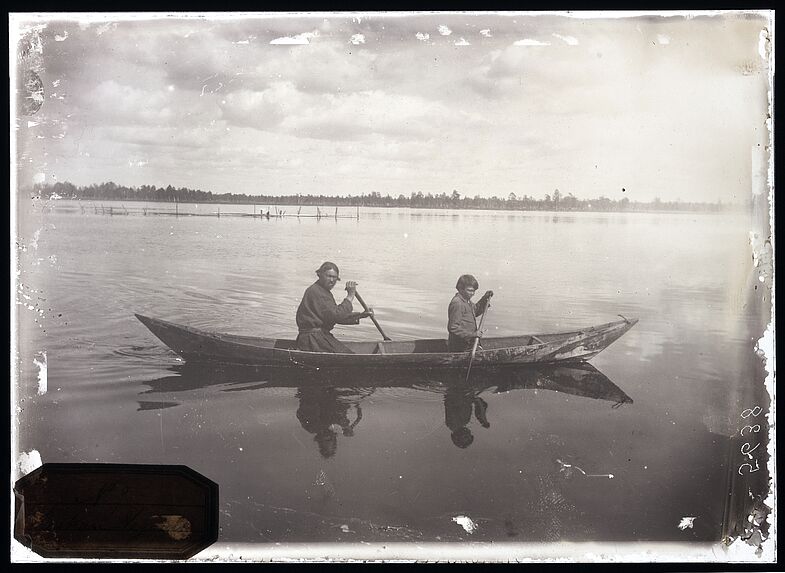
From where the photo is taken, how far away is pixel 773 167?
2.92 m

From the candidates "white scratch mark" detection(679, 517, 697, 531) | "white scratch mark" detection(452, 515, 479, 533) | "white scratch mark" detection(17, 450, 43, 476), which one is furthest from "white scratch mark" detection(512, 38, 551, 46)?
"white scratch mark" detection(17, 450, 43, 476)

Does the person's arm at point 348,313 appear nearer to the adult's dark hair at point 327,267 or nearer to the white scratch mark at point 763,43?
the adult's dark hair at point 327,267

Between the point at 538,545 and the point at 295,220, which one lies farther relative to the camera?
the point at 295,220

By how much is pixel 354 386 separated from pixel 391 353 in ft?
1.06

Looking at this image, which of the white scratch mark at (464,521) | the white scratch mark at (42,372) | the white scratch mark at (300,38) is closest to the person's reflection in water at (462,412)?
the white scratch mark at (464,521)

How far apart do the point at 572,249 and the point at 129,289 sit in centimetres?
281

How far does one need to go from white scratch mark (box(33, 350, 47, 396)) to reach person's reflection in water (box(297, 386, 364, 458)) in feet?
5.18

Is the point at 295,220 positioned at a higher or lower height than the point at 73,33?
lower

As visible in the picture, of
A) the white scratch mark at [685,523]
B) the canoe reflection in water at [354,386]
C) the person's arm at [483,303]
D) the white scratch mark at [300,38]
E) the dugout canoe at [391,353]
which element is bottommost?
the white scratch mark at [685,523]

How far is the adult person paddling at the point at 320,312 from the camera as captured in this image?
9.86 feet

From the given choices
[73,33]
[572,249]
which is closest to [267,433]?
[572,249]

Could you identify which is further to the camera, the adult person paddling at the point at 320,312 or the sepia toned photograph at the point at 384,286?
the adult person paddling at the point at 320,312

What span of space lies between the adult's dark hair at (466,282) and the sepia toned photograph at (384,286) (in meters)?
0.05

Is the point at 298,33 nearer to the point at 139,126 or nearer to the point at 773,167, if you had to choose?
the point at 139,126
